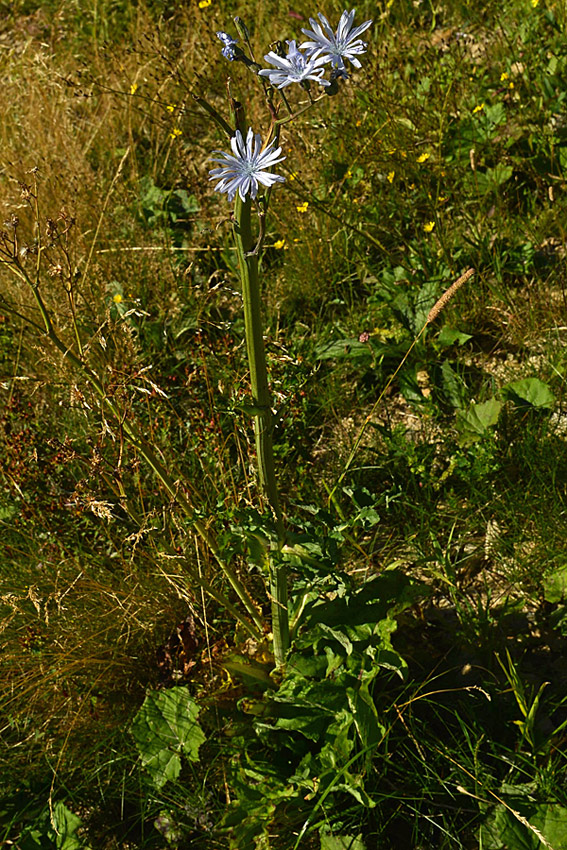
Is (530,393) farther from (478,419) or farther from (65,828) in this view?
(65,828)

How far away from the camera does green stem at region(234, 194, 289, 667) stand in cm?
132

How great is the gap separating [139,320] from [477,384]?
139 centimetres

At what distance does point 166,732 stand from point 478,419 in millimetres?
1310

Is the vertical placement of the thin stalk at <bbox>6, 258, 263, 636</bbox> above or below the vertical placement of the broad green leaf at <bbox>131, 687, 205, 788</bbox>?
above

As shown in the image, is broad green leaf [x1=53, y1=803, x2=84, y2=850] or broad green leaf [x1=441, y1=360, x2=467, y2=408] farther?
broad green leaf [x1=441, y1=360, x2=467, y2=408]

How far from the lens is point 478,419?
97.0 inches

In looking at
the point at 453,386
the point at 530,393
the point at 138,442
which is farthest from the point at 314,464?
the point at 138,442

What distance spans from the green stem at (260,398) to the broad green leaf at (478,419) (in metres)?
0.90

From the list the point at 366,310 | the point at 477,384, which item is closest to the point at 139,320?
the point at 366,310

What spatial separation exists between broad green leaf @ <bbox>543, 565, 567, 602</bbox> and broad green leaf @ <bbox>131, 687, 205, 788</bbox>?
1009mm

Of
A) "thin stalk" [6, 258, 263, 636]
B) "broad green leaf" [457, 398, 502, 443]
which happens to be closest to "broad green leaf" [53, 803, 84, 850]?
"thin stalk" [6, 258, 263, 636]

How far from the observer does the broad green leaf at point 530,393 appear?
2424mm

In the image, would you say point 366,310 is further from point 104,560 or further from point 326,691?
point 326,691

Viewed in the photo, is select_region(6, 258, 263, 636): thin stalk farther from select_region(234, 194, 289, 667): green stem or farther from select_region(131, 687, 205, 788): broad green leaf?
select_region(131, 687, 205, 788): broad green leaf
